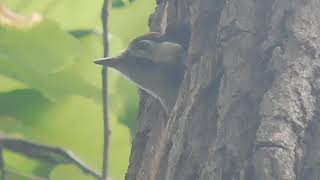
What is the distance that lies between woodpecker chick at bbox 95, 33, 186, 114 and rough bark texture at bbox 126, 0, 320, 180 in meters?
0.06

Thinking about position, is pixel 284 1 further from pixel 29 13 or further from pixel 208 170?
pixel 29 13

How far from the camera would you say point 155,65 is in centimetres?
101

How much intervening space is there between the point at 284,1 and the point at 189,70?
0.43 feet

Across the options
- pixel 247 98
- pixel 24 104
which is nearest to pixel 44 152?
pixel 24 104

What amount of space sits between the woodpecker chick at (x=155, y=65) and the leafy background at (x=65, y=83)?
0.20 m

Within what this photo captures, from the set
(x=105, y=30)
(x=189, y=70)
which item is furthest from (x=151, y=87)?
(x=105, y=30)

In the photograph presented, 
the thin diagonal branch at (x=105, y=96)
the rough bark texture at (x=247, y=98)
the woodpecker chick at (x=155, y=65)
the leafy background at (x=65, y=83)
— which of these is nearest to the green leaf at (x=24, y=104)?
the leafy background at (x=65, y=83)

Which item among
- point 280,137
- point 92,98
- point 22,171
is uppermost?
point 280,137

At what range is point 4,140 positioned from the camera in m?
1.23

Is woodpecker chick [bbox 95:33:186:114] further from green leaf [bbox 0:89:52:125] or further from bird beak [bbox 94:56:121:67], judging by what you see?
green leaf [bbox 0:89:52:125]

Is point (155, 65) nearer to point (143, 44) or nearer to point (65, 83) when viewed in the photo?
point (143, 44)

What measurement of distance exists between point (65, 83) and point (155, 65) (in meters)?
0.26

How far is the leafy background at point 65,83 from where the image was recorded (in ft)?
3.95

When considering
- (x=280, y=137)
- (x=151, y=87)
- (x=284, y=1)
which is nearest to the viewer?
(x=280, y=137)
